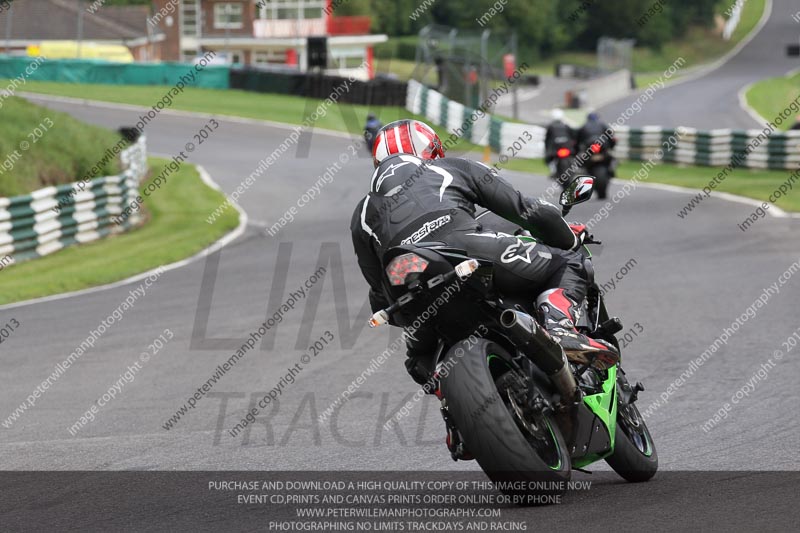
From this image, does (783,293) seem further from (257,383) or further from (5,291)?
(5,291)

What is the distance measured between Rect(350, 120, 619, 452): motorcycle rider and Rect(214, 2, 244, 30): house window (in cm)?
7335

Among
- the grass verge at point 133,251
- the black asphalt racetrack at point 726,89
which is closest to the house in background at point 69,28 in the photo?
the black asphalt racetrack at point 726,89

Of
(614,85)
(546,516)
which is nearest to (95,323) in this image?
(546,516)

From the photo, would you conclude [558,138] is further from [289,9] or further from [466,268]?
[289,9]

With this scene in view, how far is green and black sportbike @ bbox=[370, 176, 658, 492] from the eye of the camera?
15.8ft

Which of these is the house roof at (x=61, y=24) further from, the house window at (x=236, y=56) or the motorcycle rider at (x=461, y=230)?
the motorcycle rider at (x=461, y=230)

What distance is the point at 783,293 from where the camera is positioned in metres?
12.4

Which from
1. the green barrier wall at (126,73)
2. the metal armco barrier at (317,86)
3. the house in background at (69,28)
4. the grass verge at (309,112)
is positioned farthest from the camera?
the house in background at (69,28)

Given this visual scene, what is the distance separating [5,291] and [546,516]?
446 inches

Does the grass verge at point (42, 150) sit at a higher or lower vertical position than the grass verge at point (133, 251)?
higher

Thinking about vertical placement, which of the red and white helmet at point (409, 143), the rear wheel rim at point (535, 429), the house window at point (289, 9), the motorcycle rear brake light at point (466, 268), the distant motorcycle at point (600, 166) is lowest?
the distant motorcycle at point (600, 166)

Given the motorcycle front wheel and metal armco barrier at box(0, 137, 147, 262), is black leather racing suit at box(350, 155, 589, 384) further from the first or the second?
metal armco barrier at box(0, 137, 147, 262)

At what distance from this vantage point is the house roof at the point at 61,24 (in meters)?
75.5

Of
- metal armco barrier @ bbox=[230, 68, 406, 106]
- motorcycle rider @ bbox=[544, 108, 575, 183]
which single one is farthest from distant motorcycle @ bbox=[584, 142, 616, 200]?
metal armco barrier @ bbox=[230, 68, 406, 106]
